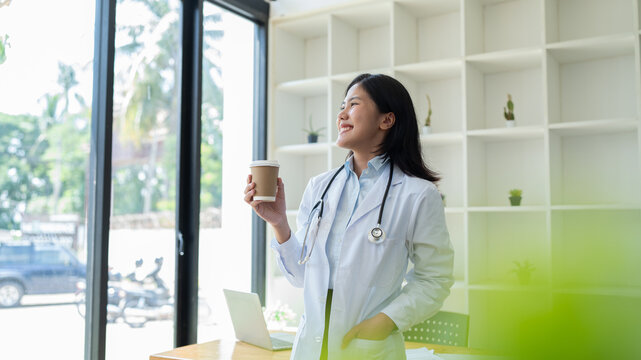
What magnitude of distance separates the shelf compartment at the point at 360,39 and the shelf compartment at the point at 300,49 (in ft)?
0.48

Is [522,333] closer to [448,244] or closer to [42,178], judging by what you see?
[448,244]

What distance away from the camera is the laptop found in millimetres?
2123

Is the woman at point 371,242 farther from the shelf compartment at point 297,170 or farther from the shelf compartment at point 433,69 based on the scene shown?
the shelf compartment at point 297,170

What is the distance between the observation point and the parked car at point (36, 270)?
7.95 feet

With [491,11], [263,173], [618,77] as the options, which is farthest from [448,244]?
[491,11]

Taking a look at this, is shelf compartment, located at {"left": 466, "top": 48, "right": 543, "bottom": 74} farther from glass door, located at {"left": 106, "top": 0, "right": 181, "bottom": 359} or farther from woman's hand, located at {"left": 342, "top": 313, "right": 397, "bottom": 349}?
woman's hand, located at {"left": 342, "top": 313, "right": 397, "bottom": 349}

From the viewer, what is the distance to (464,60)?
315cm

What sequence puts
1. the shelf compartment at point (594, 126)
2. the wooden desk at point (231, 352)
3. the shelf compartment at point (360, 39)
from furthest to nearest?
the shelf compartment at point (360, 39) → the shelf compartment at point (594, 126) → the wooden desk at point (231, 352)

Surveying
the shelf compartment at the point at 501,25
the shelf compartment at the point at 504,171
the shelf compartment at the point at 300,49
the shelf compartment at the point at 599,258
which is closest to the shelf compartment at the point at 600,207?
the shelf compartment at the point at 504,171

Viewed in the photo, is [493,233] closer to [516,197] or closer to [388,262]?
[516,197]

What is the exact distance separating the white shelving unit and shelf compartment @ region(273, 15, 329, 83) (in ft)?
0.06

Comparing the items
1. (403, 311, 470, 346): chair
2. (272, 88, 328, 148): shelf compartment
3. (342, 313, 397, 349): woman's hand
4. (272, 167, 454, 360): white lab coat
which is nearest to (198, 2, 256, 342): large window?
(272, 88, 328, 148): shelf compartment

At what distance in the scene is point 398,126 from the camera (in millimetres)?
1538

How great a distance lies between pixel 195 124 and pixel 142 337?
122cm
